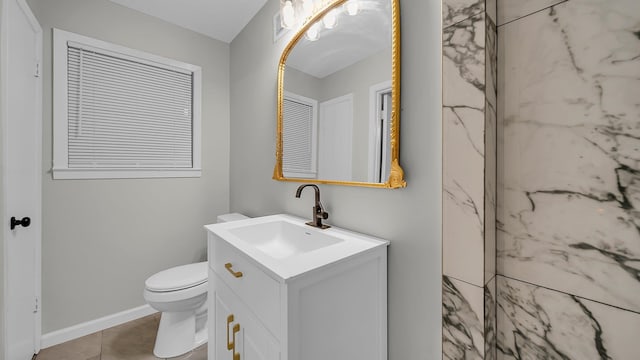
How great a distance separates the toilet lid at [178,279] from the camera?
152cm

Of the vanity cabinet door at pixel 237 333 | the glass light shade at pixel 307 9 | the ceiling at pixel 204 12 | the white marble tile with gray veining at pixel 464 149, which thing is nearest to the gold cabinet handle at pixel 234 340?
the vanity cabinet door at pixel 237 333

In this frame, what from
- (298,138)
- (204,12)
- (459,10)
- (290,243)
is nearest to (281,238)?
(290,243)

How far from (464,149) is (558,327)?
52cm

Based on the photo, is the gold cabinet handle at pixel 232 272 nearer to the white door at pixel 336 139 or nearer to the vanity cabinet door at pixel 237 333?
the vanity cabinet door at pixel 237 333

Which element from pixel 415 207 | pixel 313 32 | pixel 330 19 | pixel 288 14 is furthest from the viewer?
pixel 288 14

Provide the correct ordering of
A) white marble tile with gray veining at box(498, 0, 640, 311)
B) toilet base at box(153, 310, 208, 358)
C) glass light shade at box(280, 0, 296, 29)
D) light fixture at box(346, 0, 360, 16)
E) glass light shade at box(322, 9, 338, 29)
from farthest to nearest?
toilet base at box(153, 310, 208, 358)
glass light shade at box(280, 0, 296, 29)
glass light shade at box(322, 9, 338, 29)
light fixture at box(346, 0, 360, 16)
white marble tile with gray veining at box(498, 0, 640, 311)

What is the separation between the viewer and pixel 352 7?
1.12m

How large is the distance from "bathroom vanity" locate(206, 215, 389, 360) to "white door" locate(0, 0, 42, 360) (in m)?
1.08

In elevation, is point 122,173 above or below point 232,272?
above

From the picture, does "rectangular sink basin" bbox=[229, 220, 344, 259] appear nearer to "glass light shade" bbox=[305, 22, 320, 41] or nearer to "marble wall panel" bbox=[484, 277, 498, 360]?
"marble wall panel" bbox=[484, 277, 498, 360]

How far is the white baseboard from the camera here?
5.48 ft

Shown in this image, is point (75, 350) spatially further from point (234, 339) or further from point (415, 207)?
point (415, 207)

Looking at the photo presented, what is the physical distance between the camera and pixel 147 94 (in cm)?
204

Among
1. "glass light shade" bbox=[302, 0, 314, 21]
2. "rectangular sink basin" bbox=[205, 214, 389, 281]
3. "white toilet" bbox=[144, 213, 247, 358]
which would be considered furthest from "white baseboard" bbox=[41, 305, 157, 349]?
"glass light shade" bbox=[302, 0, 314, 21]
